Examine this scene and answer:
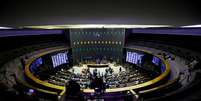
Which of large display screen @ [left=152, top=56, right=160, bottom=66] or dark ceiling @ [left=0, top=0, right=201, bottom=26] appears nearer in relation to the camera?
dark ceiling @ [left=0, top=0, right=201, bottom=26]

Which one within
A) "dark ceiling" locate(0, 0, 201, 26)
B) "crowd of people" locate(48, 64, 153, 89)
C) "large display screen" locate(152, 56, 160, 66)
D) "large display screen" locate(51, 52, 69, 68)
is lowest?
"crowd of people" locate(48, 64, 153, 89)

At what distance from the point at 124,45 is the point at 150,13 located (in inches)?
936

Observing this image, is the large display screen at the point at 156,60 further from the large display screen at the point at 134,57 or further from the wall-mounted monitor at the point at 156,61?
the large display screen at the point at 134,57

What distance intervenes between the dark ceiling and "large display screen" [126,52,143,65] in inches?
826

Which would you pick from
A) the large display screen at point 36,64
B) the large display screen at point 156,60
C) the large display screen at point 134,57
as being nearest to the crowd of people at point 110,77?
the large display screen at point 134,57

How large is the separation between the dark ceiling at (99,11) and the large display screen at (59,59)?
20329 millimetres

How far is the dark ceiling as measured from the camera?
2.21 m

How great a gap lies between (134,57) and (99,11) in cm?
2250

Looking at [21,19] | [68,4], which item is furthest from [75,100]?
[68,4]

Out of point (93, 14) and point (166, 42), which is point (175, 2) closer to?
point (93, 14)

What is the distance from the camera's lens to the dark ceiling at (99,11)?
221cm

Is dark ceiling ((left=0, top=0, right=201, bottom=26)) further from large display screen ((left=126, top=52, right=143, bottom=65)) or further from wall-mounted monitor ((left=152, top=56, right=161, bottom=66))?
large display screen ((left=126, top=52, right=143, bottom=65))

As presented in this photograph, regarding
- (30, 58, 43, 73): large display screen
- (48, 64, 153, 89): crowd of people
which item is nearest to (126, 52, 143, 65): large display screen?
(48, 64, 153, 89): crowd of people

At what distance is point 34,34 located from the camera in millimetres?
23609
